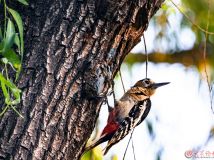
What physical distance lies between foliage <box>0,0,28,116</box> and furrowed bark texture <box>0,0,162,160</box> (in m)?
0.05

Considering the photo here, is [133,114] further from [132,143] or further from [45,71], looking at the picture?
[45,71]

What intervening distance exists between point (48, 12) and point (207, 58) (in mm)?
1524

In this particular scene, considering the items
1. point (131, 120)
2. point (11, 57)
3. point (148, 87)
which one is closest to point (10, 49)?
point (11, 57)

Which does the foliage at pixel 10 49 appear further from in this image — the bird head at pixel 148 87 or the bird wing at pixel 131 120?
the bird head at pixel 148 87

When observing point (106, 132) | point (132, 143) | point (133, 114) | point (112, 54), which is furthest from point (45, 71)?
point (133, 114)

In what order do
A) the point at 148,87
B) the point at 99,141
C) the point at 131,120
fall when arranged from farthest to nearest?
the point at 148,87, the point at 131,120, the point at 99,141

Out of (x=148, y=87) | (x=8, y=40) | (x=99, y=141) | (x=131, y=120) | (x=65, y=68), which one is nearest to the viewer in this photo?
(x=8, y=40)

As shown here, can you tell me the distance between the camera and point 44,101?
1990mm

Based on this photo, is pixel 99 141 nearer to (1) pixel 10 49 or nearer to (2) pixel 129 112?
(2) pixel 129 112

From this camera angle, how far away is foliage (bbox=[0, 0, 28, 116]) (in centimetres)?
177

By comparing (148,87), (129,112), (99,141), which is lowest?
(99,141)

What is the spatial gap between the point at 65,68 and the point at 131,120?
4.75ft

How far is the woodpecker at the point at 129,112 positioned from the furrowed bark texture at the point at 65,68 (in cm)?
93

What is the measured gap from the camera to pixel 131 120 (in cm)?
342
